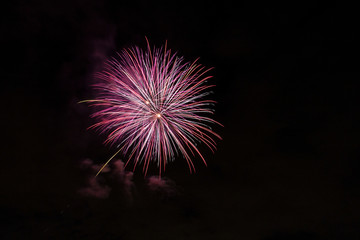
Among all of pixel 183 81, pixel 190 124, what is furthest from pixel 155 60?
pixel 190 124

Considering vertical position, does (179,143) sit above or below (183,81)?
below

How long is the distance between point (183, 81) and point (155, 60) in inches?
99.4

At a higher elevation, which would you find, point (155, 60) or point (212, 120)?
point (155, 60)

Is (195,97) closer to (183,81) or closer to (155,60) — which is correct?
(183,81)

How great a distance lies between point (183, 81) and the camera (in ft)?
114

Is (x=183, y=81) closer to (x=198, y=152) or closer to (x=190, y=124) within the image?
(x=190, y=124)

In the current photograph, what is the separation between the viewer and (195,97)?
1359 inches

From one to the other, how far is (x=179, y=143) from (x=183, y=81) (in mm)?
4070

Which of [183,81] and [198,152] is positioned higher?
[183,81]

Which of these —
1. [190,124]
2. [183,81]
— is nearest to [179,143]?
[190,124]

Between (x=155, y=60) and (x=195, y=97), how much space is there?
356 cm

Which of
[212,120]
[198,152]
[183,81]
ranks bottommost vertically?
[198,152]

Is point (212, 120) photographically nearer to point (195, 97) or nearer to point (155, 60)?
point (195, 97)

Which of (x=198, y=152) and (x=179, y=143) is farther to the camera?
(x=179, y=143)
